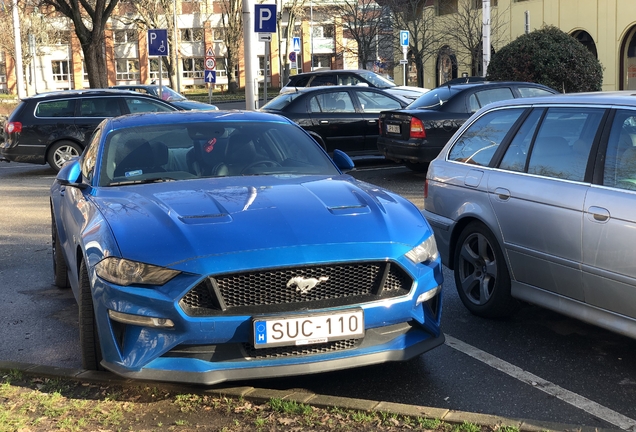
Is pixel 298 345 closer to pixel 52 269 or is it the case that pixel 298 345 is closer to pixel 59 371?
pixel 59 371

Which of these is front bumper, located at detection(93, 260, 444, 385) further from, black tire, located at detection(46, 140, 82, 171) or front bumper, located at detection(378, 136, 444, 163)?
black tire, located at detection(46, 140, 82, 171)

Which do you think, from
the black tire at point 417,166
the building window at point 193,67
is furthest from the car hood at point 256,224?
the building window at point 193,67

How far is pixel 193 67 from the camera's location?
7750 cm

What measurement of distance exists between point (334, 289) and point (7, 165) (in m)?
16.8

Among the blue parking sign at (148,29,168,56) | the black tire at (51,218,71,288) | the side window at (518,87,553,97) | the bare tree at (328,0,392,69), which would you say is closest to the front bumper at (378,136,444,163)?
the side window at (518,87,553,97)

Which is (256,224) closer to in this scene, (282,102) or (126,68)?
(282,102)

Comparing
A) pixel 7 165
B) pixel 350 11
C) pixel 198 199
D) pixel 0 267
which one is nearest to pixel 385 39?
pixel 350 11

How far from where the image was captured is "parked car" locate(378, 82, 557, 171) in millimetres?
12719

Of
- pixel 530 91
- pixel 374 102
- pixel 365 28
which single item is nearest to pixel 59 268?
pixel 530 91

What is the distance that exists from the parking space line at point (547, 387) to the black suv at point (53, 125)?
40.8 ft

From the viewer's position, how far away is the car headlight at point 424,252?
418cm

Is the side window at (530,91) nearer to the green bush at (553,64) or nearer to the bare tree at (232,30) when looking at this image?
the green bush at (553,64)

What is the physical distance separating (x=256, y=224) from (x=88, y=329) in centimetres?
112

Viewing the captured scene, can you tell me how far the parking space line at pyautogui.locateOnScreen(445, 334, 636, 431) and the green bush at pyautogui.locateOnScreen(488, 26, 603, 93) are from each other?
565 inches
